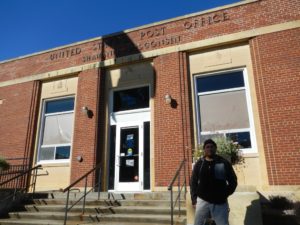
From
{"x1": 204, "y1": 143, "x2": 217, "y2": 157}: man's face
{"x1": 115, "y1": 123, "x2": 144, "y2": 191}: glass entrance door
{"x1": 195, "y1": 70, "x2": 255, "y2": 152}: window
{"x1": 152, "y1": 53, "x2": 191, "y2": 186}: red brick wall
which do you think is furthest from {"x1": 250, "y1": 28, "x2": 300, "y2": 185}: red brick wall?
{"x1": 204, "y1": 143, "x2": 217, "y2": 157}: man's face

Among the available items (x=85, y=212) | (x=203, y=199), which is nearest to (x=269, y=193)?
(x=203, y=199)

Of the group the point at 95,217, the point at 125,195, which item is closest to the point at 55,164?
the point at 125,195

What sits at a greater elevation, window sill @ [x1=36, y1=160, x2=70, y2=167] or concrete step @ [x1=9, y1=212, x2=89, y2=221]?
window sill @ [x1=36, y1=160, x2=70, y2=167]

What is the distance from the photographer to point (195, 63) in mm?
9656

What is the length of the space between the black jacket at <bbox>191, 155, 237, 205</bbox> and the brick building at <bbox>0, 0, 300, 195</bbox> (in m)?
4.19

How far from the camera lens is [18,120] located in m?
11.6

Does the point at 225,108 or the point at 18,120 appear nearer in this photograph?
the point at 225,108

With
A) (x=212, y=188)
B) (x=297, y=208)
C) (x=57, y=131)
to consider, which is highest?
(x=57, y=131)

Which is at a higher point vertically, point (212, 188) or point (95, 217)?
point (212, 188)

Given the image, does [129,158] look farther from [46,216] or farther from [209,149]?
[209,149]

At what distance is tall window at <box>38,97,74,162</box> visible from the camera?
35.2 ft

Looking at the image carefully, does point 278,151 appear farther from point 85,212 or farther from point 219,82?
point 85,212

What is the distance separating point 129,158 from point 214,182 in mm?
5782

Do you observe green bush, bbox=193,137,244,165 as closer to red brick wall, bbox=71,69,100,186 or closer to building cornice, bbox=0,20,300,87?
building cornice, bbox=0,20,300,87
